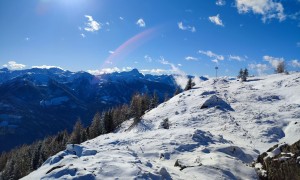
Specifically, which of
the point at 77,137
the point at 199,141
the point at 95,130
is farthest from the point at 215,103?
the point at 77,137

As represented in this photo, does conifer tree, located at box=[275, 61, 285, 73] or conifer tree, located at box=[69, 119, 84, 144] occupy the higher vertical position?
conifer tree, located at box=[275, 61, 285, 73]

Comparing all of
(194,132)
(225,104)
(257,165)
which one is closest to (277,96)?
(225,104)

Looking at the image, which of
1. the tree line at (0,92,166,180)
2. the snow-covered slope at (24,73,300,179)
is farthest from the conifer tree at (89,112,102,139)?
the snow-covered slope at (24,73,300,179)

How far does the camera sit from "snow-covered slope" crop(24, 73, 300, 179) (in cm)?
2252

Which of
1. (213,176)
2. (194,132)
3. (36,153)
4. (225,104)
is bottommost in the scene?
(36,153)

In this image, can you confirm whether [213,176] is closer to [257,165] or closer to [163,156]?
[257,165]

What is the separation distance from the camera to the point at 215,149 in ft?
107

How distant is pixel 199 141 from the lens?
36094mm

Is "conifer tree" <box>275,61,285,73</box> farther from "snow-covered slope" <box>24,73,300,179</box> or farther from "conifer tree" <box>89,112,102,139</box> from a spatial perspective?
"conifer tree" <box>89,112,102,139</box>

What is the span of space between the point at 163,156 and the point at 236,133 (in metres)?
19.9

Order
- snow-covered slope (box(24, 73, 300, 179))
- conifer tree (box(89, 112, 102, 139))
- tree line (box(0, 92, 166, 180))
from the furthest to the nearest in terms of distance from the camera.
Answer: conifer tree (box(89, 112, 102, 139)) < tree line (box(0, 92, 166, 180)) < snow-covered slope (box(24, 73, 300, 179))

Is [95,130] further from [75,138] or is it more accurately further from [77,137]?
[75,138]

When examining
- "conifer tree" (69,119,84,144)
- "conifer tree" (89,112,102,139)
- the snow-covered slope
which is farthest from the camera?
"conifer tree" (69,119,84,144)

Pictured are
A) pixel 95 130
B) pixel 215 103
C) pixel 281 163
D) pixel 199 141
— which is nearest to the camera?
pixel 281 163
